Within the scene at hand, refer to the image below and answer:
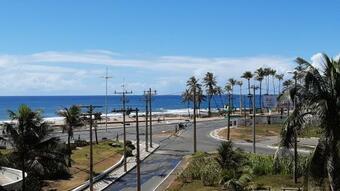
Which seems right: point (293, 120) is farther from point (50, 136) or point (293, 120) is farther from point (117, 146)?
point (117, 146)

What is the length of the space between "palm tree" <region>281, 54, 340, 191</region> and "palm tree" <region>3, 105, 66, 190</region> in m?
18.0

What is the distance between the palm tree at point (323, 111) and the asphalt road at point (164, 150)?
1167 inches

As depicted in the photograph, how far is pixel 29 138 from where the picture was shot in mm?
31516

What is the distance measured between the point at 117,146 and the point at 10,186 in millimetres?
42124

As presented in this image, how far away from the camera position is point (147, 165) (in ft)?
200

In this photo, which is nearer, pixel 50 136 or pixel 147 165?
pixel 50 136

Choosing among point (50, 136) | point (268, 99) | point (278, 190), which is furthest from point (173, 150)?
point (268, 99)

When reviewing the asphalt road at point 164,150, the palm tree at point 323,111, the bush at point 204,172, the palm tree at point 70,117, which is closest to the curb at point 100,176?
the asphalt road at point 164,150

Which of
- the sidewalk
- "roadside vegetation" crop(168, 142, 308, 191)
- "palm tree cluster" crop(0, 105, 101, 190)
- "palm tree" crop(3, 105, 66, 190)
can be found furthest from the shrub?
"palm tree" crop(3, 105, 66, 190)

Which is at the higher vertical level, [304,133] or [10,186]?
[304,133]

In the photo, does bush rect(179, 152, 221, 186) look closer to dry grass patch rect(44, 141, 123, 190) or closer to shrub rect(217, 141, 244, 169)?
shrub rect(217, 141, 244, 169)

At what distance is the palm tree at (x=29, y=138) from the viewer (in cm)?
3116

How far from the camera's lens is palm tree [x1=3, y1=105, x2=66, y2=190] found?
31.2m

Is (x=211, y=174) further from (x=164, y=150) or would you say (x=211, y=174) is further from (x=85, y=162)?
(x=164, y=150)
